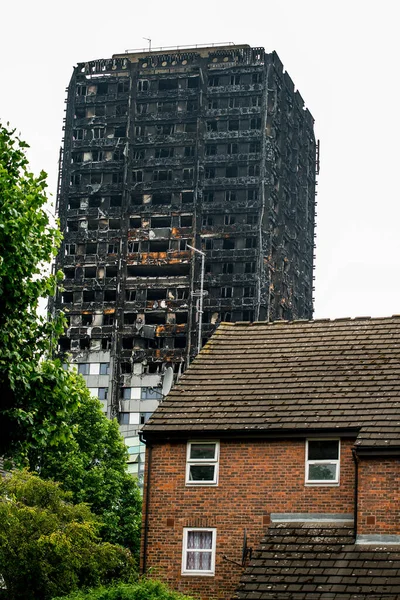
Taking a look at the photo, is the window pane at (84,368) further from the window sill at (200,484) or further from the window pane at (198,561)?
the window pane at (198,561)

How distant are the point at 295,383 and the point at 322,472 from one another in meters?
3.72

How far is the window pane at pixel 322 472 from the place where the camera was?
123ft

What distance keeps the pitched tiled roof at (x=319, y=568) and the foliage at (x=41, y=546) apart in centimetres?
876

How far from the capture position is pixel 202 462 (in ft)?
128

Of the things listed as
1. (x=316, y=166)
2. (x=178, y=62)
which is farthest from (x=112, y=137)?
(x=316, y=166)

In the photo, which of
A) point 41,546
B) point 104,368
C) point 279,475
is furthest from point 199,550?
point 104,368

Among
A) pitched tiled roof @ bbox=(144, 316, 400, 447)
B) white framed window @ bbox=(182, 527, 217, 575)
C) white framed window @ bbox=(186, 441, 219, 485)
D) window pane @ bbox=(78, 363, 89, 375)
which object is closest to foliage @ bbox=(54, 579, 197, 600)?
white framed window @ bbox=(182, 527, 217, 575)

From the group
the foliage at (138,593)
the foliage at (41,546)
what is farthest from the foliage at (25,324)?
the foliage at (41,546)

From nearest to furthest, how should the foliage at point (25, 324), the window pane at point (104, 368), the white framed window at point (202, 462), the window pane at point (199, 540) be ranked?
the foliage at point (25, 324) < the window pane at point (199, 540) < the white framed window at point (202, 462) < the window pane at point (104, 368)

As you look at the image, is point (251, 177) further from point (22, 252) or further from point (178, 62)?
point (22, 252)

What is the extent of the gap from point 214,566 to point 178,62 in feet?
436

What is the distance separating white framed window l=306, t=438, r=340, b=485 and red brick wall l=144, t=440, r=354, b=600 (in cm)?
18

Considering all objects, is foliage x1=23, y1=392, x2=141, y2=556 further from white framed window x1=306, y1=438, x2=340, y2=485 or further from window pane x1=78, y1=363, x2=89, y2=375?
window pane x1=78, y1=363, x2=89, y2=375

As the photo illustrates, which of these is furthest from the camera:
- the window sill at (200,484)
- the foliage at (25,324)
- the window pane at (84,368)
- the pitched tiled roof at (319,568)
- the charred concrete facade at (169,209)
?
the window pane at (84,368)
